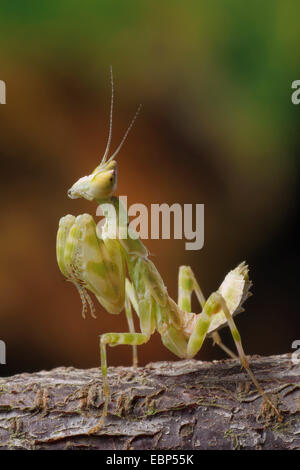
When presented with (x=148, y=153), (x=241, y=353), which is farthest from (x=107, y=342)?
(x=148, y=153)

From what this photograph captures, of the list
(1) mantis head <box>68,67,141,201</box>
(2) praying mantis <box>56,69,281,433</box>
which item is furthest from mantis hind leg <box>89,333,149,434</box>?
(1) mantis head <box>68,67,141,201</box>

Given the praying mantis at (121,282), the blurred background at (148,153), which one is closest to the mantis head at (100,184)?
the praying mantis at (121,282)

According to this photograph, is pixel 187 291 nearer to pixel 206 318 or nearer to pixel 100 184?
pixel 206 318

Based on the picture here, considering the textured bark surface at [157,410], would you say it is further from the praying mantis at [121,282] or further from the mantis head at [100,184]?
the mantis head at [100,184]

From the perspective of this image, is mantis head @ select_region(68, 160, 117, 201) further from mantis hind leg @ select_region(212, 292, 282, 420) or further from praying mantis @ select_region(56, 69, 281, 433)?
mantis hind leg @ select_region(212, 292, 282, 420)

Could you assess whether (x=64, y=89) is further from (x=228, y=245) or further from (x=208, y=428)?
(x=208, y=428)
